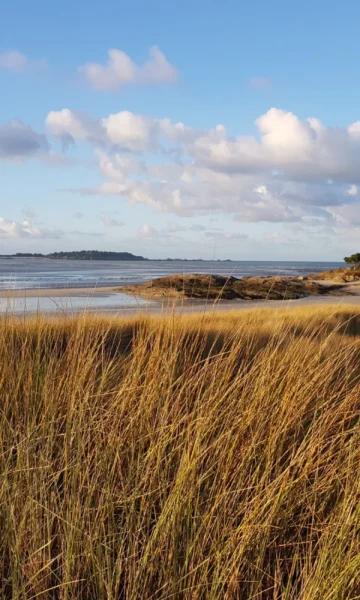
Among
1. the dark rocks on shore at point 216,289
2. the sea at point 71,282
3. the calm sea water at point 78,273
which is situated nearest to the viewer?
the sea at point 71,282

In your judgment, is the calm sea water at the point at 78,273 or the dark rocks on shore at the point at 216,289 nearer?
the dark rocks on shore at the point at 216,289

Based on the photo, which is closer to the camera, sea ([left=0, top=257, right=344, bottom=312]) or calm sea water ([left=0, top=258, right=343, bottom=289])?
sea ([left=0, top=257, right=344, bottom=312])

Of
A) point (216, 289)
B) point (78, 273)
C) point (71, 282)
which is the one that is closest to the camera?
point (216, 289)

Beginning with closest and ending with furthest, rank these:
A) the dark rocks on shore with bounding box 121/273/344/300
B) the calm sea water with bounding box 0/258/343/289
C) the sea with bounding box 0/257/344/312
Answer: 1. the sea with bounding box 0/257/344/312
2. the dark rocks on shore with bounding box 121/273/344/300
3. the calm sea water with bounding box 0/258/343/289

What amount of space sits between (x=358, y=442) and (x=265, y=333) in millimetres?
5104

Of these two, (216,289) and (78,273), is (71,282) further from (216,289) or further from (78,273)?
(78,273)

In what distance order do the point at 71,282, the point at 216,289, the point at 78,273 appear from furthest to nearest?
the point at 78,273 → the point at 71,282 → the point at 216,289

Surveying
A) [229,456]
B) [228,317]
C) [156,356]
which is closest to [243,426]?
[229,456]

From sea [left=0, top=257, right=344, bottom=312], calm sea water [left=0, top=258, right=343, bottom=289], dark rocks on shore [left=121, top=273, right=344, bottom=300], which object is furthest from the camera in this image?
calm sea water [left=0, top=258, right=343, bottom=289]

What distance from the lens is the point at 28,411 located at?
12.5 feet

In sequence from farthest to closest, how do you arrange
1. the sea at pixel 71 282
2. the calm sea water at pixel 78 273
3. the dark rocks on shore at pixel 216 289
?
the calm sea water at pixel 78 273 → the dark rocks on shore at pixel 216 289 → the sea at pixel 71 282

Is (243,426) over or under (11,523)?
over

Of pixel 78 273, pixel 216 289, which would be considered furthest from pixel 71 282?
pixel 78 273

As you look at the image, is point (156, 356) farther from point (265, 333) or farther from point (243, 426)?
point (265, 333)
